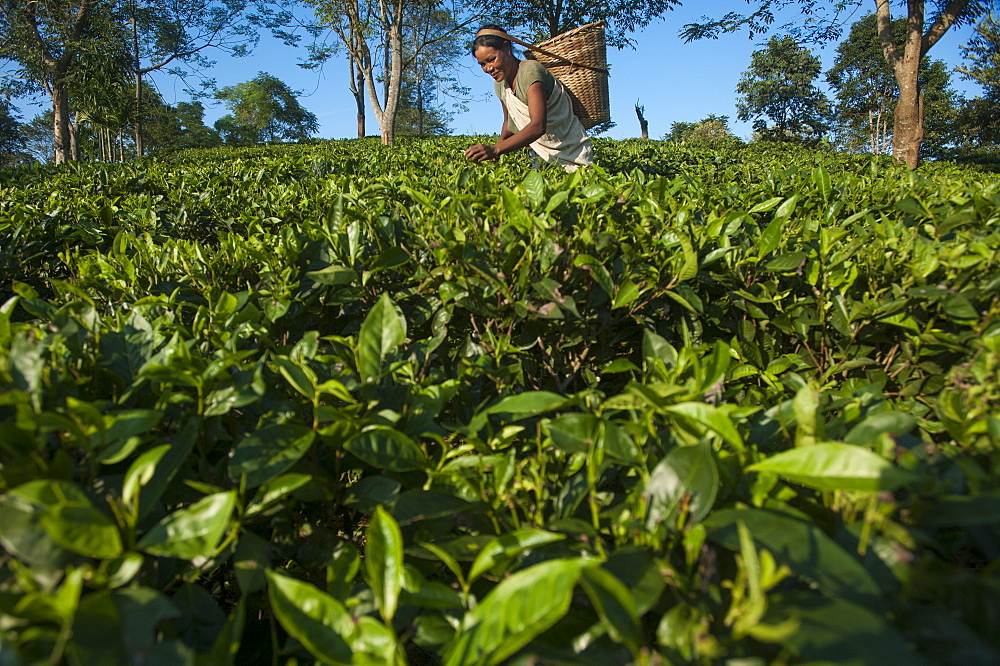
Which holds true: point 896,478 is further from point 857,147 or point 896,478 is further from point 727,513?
point 857,147

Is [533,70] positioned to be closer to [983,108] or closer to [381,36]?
[381,36]

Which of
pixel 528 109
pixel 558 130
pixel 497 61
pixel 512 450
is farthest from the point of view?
pixel 558 130

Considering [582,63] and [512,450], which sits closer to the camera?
[512,450]

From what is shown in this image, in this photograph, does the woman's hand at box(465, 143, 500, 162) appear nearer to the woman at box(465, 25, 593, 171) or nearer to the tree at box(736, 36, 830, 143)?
the woman at box(465, 25, 593, 171)

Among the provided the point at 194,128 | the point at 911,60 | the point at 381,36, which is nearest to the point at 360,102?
the point at 381,36

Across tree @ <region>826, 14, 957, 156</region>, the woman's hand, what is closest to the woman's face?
the woman's hand

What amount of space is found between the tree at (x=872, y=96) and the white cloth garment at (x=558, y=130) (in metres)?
59.8

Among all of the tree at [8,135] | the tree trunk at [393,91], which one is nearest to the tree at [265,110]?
the tree at [8,135]

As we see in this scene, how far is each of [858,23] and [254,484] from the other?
80.9 m

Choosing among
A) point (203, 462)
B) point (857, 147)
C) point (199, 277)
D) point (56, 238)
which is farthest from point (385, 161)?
point (857, 147)

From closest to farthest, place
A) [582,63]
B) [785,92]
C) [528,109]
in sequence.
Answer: [528,109], [582,63], [785,92]

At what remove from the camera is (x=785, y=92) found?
208 feet

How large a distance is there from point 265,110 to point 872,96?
72.1 meters

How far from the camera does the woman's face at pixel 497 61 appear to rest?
15.6 feet
